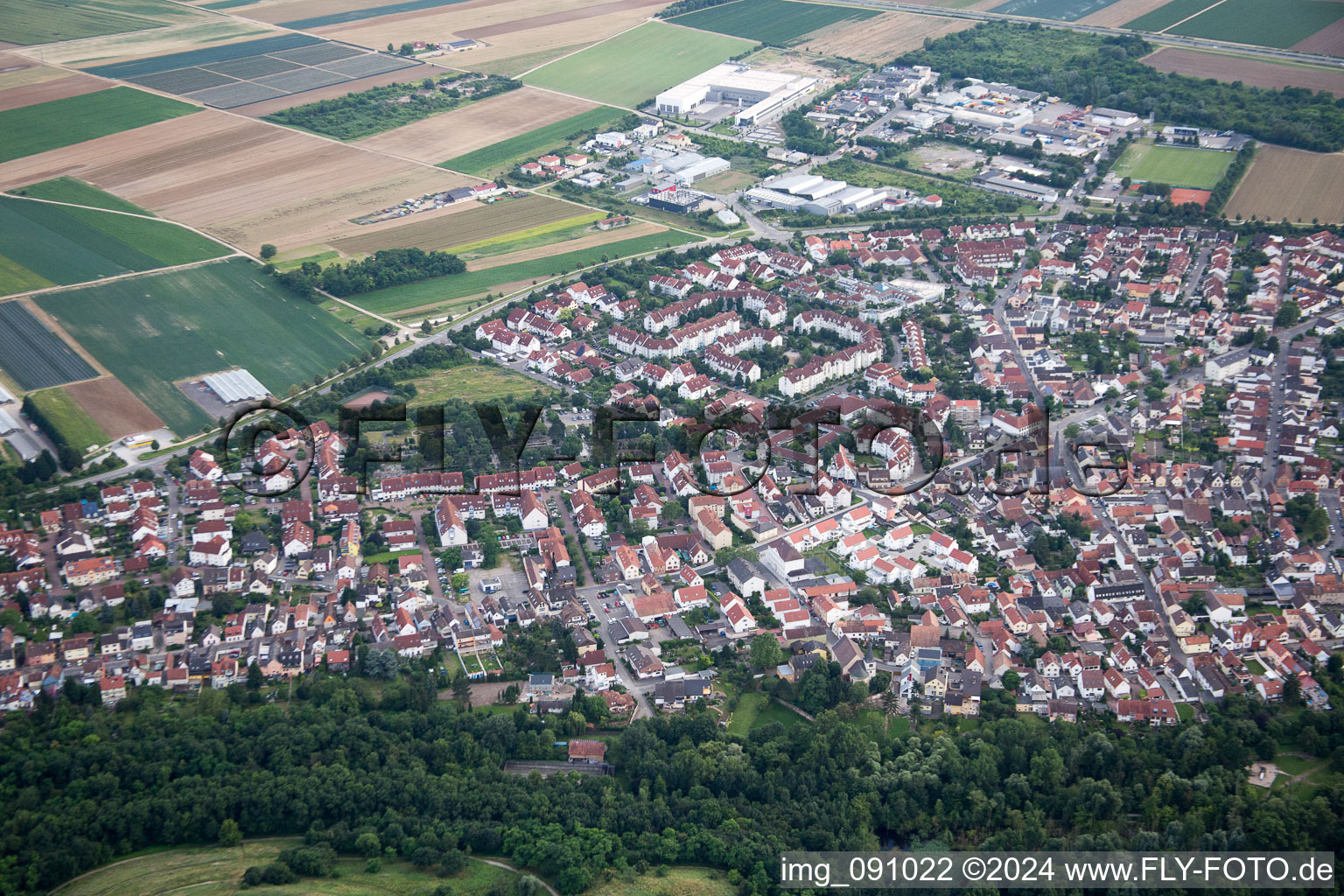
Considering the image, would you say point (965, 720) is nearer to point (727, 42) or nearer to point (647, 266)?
point (647, 266)

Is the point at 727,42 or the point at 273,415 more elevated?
the point at 727,42

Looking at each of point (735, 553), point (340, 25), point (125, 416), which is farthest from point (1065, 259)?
point (340, 25)

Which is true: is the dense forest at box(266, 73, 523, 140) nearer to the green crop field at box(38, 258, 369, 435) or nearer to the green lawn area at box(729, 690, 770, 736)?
the green crop field at box(38, 258, 369, 435)

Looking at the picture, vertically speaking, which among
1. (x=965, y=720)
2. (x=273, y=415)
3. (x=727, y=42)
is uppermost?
(x=727, y=42)

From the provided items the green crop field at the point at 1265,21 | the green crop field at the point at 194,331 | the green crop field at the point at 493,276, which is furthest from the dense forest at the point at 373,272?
the green crop field at the point at 1265,21

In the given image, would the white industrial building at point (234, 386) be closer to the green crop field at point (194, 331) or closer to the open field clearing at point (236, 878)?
the green crop field at point (194, 331)

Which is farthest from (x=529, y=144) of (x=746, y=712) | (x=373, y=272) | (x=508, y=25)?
(x=746, y=712)
